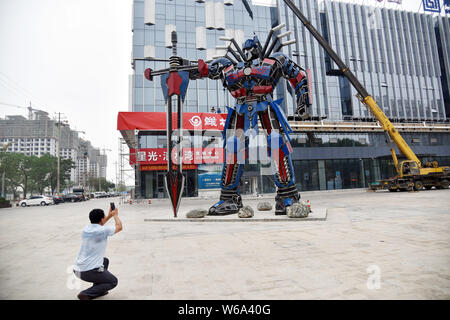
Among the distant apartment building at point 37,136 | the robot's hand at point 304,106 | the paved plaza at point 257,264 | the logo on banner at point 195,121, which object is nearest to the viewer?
Result: the paved plaza at point 257,264

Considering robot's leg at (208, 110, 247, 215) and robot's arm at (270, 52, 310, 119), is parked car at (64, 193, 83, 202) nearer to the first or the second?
robot's leg at (208, 110, 247, 215)

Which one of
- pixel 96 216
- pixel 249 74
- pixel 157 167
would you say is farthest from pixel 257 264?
pixel 157 167

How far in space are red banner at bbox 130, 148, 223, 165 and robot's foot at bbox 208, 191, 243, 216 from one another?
15.2 metres

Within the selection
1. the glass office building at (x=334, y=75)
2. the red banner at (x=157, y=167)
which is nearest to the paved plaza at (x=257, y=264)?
the red banner at (x=157, y=167)

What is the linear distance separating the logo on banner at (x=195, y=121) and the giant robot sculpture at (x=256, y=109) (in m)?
13.9

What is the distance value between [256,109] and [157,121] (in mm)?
15176

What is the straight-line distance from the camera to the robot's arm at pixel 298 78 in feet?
27.4

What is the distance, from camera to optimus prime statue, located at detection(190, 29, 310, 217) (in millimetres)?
8430

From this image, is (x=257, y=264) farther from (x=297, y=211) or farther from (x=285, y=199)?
(x=285, y=199)

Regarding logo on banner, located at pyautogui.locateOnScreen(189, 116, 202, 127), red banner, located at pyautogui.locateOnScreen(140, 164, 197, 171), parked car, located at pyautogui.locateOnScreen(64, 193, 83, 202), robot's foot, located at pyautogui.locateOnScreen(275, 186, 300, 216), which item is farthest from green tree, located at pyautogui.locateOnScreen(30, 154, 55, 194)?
robot's foot, located at pyautogui.locateOnScreen(275, 186, 300, 216)

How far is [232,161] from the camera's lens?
8938 millimetres

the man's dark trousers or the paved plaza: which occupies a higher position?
the man's dark trousers

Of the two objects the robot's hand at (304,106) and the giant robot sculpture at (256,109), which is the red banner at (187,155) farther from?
the robot's hand at (304,106)

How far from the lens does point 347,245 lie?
4445mm
